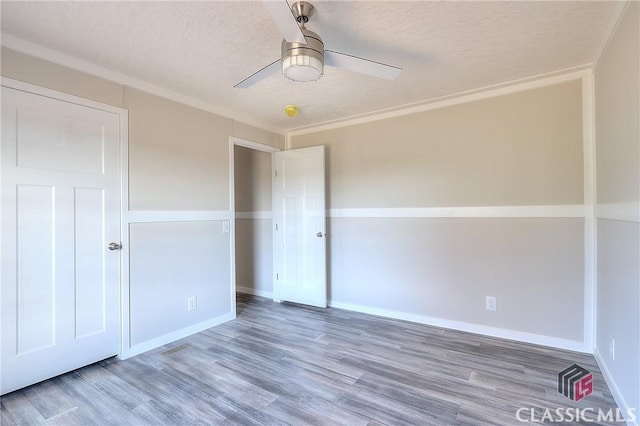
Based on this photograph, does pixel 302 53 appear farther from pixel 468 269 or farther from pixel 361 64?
pixel 468 269

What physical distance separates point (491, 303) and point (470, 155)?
1408 mm

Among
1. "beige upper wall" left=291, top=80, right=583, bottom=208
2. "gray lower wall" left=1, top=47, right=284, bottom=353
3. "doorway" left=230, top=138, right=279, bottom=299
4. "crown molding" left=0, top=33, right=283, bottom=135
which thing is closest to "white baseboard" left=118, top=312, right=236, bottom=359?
"gray lower wall" left=1, top=47, right=284, bottom=353

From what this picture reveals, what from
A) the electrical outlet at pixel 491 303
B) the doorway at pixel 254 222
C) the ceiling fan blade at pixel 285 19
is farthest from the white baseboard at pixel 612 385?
the doorway at pixel 254 222

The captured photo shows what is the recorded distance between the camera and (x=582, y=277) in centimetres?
255

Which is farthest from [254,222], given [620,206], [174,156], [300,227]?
[620,206]

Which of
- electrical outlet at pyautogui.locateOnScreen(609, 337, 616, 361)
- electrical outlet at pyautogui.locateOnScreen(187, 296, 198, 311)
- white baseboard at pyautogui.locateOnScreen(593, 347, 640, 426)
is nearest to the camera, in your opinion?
white baseboard at pyautogui.locateOnScreen(593, 347, 640, 426)

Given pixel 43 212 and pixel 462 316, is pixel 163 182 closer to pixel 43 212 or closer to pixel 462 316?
pixel 43 212

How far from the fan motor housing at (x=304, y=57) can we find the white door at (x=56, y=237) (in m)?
1.70

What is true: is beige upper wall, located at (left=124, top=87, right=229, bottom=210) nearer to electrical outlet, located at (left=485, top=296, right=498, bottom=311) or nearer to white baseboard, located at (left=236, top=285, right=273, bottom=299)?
white baseboard, located at (left=236, top=285, right=273, bottom=299)

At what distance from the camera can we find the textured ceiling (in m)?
1.74

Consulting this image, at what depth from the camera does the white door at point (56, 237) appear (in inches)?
79.0

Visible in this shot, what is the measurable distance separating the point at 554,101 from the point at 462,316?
6.82 feet

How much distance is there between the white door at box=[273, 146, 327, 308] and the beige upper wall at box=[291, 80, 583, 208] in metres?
0.23

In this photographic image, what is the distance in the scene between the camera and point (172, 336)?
2.89 m
